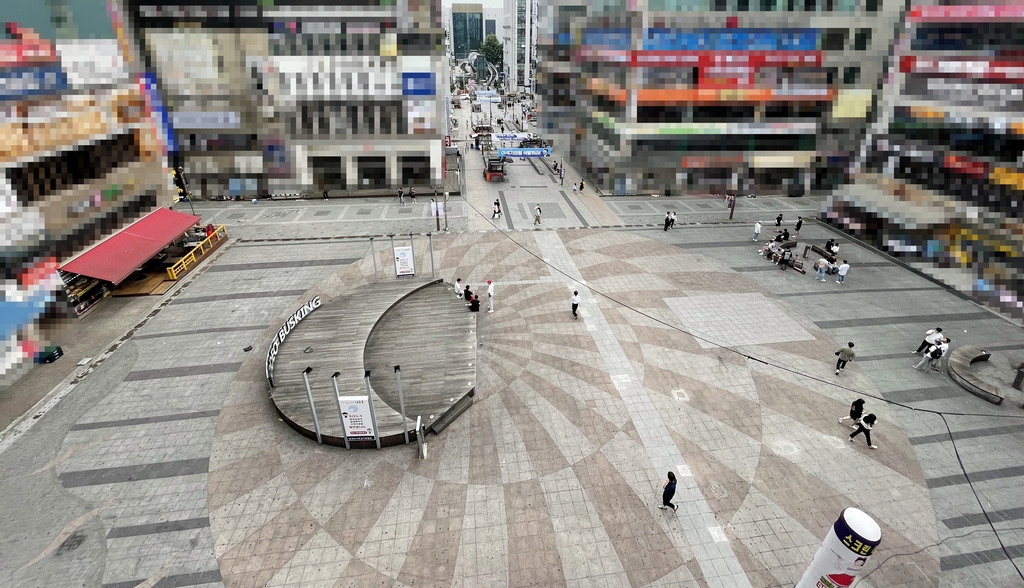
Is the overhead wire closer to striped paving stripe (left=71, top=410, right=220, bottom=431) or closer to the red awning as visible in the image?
striped paving stripe (left=71, top=410, right=220, bottom=431)

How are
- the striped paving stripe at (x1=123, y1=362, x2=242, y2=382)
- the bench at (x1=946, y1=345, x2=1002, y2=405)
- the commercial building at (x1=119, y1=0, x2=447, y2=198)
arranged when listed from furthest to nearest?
the commercial building at (x1=119, y1=0, x2=447, y2=198) < the striped paving stripe at (x1=123, y1=362, x2=242, y2=382) < the bench at (x1=946, y1=345, x2=1002, y2=405)

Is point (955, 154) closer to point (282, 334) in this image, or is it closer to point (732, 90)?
point (732, 90)

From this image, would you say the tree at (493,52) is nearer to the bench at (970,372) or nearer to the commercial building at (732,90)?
the commercial building at (732,90)

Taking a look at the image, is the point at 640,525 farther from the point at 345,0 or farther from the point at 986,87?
the point at 345,0

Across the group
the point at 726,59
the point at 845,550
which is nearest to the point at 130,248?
the point at 845,550

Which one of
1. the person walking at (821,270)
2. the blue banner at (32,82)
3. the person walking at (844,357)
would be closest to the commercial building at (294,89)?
the blue banner at (32,82)

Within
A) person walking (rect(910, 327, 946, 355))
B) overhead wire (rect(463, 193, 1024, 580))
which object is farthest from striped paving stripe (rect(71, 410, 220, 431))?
person walking (rect(910, 327, 946, 355))
